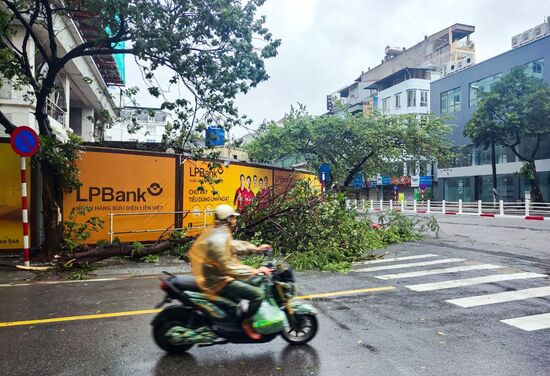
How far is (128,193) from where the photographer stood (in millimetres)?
11508

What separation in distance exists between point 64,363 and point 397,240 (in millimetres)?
11898

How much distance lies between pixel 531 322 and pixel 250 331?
3776 millimetres

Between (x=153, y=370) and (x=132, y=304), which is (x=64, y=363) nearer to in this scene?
(x=153, y=370)

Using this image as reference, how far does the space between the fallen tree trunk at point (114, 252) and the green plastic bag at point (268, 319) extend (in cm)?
612

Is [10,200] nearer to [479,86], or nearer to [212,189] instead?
[212,189]

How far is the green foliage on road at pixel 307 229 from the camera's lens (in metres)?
10.2

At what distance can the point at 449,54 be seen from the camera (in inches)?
2143

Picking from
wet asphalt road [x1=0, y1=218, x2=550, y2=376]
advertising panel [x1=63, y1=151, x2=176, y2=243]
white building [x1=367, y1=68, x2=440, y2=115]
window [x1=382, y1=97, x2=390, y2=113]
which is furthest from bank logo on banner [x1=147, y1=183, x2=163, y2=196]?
window [x1=382, y1=97, x2=390, y2=113]

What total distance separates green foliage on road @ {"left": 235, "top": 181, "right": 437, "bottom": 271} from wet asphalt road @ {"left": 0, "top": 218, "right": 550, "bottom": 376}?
256cm

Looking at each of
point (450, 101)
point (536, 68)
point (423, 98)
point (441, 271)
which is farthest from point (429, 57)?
point (441, 271)

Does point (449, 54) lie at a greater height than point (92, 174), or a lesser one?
greater

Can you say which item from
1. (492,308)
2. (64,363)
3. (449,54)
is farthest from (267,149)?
(449,54)

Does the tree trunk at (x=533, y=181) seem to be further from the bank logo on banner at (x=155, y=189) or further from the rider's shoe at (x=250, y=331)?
the rider's shoe at (x=250, y=331)

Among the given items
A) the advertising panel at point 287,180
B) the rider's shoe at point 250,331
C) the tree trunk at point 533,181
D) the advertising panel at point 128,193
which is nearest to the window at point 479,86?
the tree trunk at point 533,181
